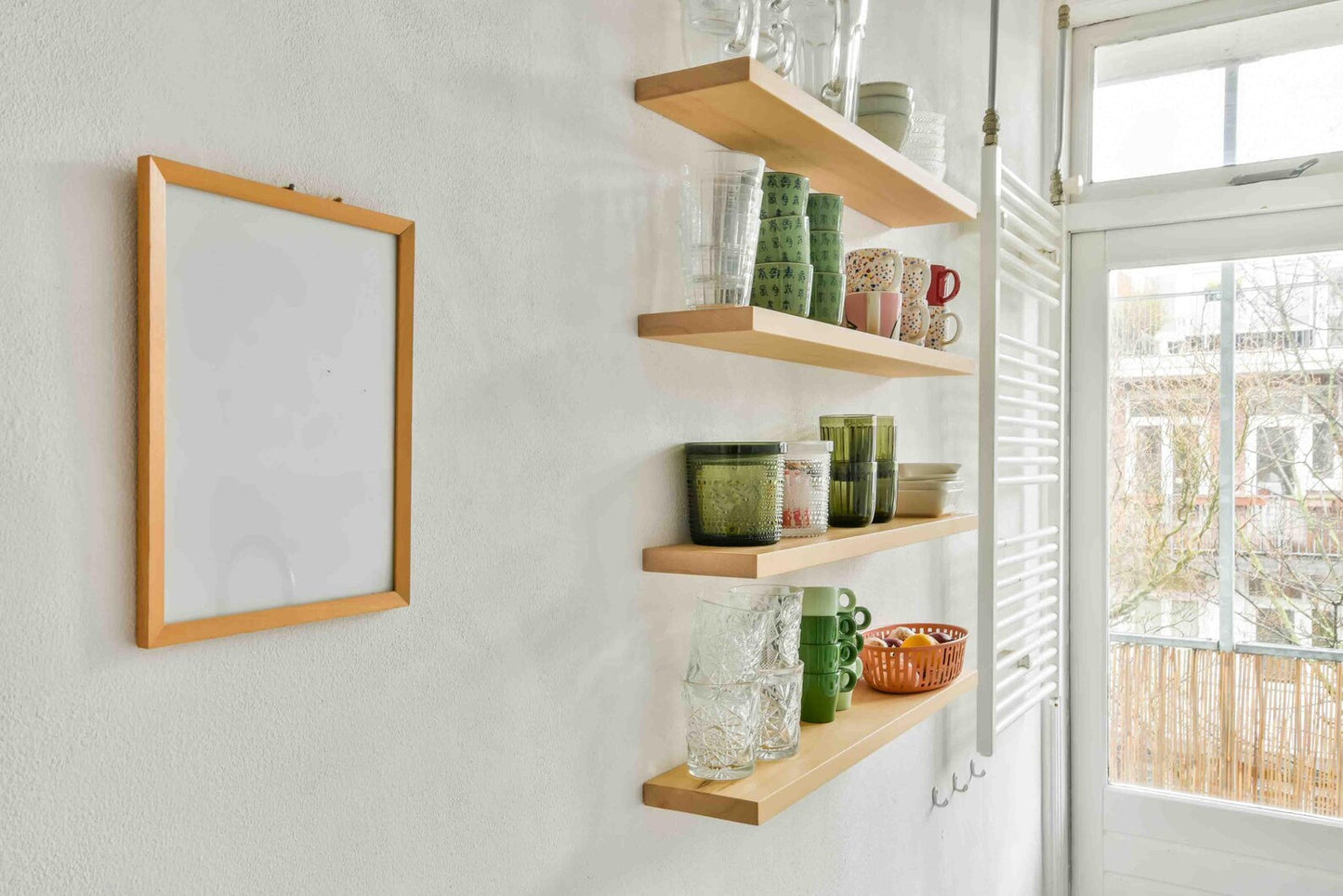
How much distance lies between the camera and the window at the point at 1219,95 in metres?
2.13

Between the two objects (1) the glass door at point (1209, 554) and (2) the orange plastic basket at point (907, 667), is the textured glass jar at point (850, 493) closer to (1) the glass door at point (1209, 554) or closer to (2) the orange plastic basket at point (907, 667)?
(2) the orange plastic basket at point (907, 667)

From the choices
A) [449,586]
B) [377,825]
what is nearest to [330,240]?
[449,586]

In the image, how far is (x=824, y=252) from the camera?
1159 mm

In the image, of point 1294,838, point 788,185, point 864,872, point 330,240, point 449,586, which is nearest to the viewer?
point 330,240

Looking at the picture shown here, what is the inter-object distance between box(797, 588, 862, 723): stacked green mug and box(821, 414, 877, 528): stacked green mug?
107 millimetres

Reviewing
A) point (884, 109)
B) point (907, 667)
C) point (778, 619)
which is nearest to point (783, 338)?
point (778, 619)

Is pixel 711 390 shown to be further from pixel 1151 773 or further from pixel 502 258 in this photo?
pixel 1151 773

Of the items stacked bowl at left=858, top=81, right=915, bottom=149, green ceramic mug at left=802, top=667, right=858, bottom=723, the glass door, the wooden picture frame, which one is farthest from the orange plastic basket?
the glass door

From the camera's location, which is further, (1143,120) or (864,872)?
(1143,120)

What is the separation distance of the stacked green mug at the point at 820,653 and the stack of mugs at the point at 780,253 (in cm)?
37

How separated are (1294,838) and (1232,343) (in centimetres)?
106

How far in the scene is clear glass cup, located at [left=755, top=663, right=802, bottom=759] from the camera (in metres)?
1.06

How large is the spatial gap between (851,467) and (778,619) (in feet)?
0.95

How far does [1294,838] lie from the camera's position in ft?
6.97
